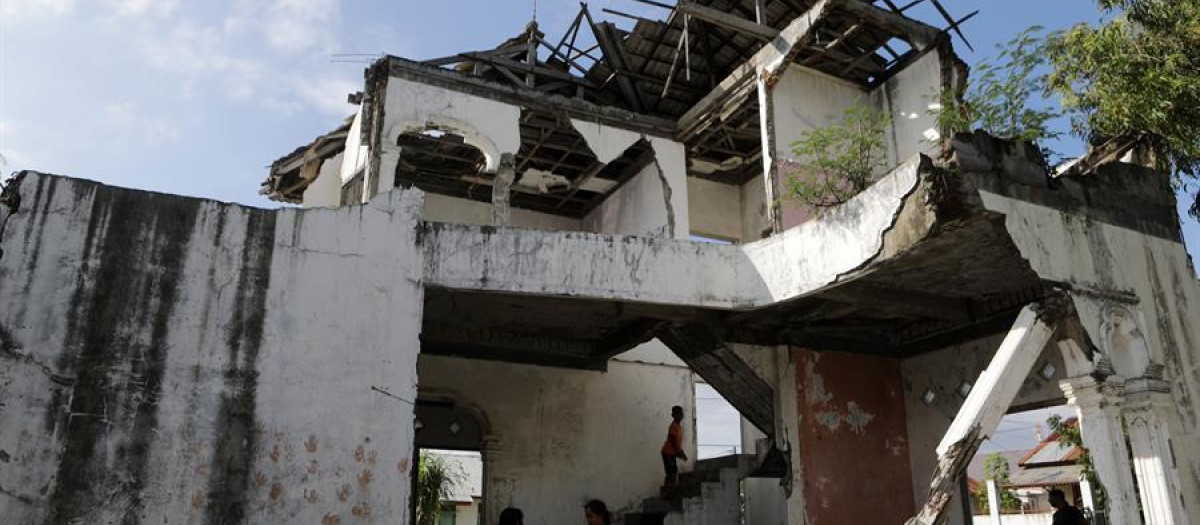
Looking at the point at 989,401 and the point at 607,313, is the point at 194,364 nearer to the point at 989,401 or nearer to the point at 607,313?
the point at 607,313

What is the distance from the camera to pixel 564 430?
12148 millimetres

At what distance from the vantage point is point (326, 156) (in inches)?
538

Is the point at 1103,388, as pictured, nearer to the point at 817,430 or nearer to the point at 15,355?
the point at 817,430

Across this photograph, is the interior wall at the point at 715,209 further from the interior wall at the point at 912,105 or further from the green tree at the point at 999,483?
the green tree at the point at 999,483

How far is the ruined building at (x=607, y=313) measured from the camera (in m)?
6.64

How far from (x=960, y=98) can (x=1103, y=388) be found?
17.5ft

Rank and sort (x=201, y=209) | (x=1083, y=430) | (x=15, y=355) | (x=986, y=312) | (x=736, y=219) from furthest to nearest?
(x=736, y=219) < (x=986, y=312) < (x=1083, y=430) < (x=201, y=209) < (x=15, y=355)

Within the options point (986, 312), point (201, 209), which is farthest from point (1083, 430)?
point (201, 209)

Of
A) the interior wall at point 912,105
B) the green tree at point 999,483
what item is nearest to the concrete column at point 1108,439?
the interior wall at point 912,105

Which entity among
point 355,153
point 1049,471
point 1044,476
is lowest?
point 1044,476

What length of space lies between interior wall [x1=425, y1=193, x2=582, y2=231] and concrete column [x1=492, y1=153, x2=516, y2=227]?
2.69 meters

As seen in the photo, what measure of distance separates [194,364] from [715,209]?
9976 mm

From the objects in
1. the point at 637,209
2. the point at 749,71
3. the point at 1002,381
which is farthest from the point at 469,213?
the point at 1002,381

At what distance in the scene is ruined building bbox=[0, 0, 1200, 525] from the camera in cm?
664
